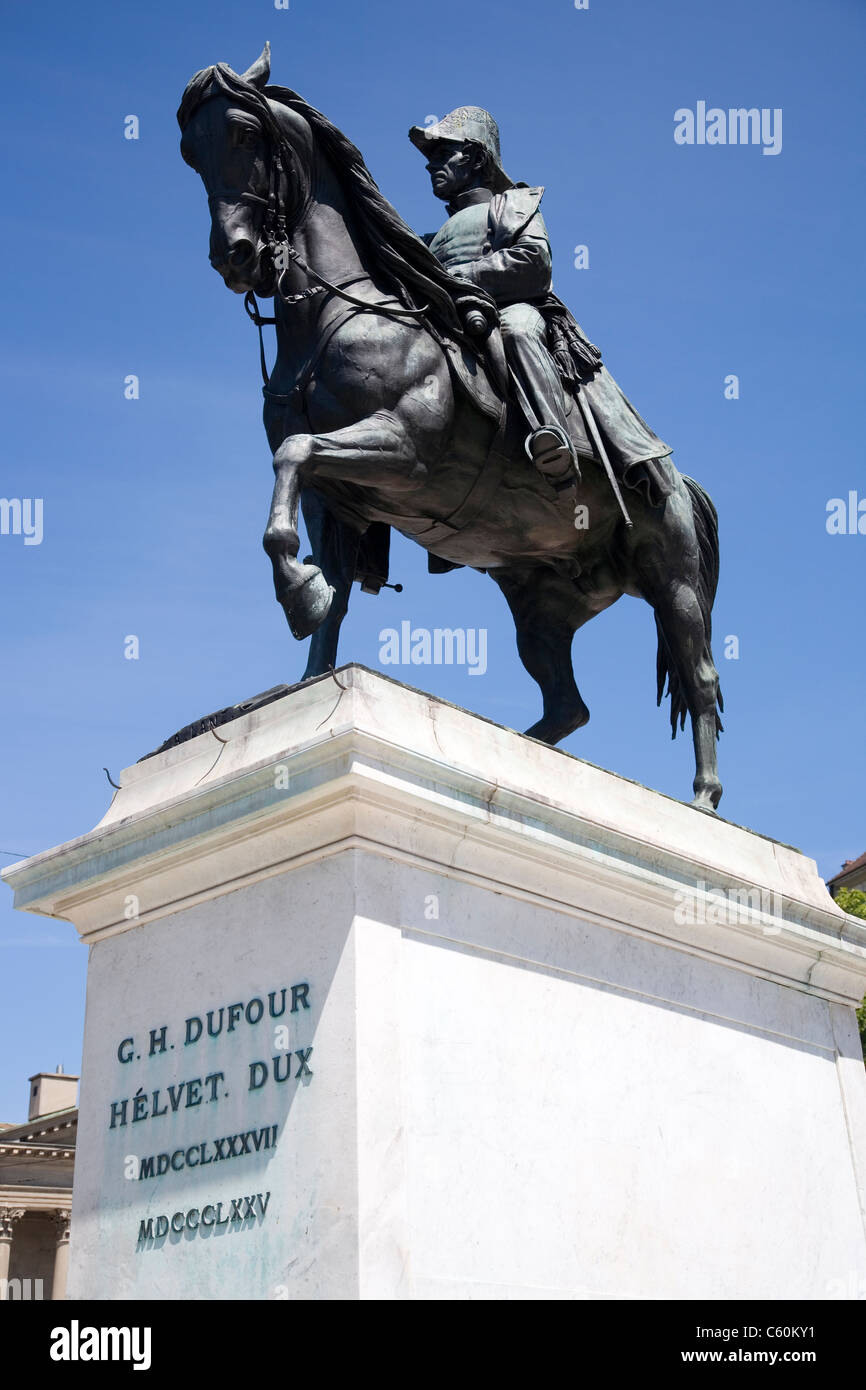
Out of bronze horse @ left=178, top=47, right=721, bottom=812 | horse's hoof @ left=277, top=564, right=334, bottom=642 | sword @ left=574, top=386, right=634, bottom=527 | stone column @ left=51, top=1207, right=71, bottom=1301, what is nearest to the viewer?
horse's hoof @ left=277, top=564, right=334, bottom=642

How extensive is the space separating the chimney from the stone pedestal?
46.5 m

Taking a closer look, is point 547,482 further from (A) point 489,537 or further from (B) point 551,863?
(B) point 551,863

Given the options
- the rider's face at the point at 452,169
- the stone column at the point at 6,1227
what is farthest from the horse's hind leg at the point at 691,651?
the stone column at the point at 6,1227

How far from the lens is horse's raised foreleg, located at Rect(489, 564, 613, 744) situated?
10.1m

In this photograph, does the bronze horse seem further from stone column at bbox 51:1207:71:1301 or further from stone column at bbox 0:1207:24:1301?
stone column at bbox 0:1207:24:1301

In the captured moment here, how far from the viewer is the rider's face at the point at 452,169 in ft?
33.7

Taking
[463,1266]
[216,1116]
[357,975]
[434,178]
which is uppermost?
[434,178]

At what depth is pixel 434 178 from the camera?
1040 centimetres

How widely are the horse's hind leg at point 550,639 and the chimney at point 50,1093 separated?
147ft

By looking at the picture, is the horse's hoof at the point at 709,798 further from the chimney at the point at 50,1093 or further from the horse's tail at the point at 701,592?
the chimney at the point at 50,1093

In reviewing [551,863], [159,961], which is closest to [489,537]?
[551,863]
